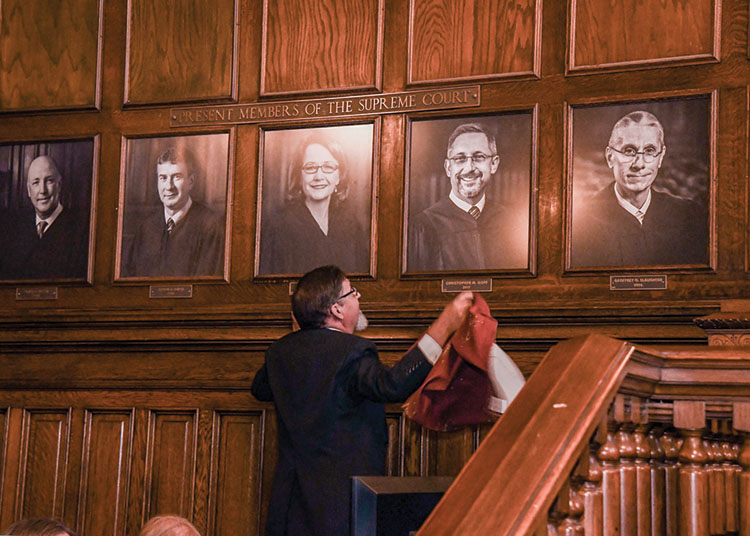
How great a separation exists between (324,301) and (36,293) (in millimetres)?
2342

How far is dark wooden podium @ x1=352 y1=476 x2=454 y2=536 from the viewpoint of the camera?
4242mm

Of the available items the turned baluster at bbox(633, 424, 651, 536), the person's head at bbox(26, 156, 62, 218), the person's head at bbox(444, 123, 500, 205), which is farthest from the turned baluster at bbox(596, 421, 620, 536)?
the person's head at bbox(26, 156, 62, 218)

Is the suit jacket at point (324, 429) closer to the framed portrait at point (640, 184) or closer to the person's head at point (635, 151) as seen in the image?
the framed portrait at point (640, 184)

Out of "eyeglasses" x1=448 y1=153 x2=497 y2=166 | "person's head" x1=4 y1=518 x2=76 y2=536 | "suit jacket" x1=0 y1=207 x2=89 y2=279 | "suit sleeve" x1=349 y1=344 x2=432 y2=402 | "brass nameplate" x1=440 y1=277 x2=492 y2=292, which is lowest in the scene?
"person's head" x1=4 y1=518 x2=76 y2=536

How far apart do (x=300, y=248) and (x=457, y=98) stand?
45.1 inches

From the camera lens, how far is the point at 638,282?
5129 millimetres

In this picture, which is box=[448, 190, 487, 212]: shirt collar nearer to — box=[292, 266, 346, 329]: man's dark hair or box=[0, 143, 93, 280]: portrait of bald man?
box=[292, 266, 346, 329]: man's dark hair

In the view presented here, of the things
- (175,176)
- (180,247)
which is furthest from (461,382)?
(175,176)

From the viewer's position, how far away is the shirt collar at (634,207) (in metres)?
5.20

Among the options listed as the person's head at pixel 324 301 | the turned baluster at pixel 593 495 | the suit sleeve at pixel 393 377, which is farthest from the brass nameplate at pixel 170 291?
the turned baluster at pixel 593 495

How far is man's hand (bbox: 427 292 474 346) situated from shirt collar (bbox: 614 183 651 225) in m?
1.09

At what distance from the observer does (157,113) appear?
20.3ft

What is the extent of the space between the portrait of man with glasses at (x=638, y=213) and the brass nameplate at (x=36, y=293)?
2960mm

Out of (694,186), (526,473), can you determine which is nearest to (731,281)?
(694,186)
